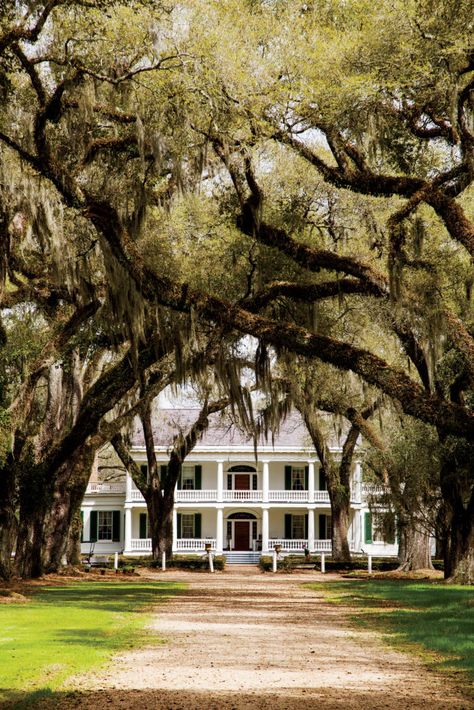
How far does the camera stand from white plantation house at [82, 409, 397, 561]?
157ft

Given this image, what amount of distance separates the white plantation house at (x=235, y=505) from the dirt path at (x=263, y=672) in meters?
32.3

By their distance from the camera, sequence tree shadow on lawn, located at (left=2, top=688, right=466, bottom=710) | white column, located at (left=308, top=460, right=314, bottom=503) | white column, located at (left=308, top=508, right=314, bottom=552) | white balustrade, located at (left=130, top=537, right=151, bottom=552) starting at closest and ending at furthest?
tree shadow on lawn, located at (left=2, top=688, right=466, bottom=710)
white column, located at (left=308, top=508, right=314, bottom=552)
white column, located at (left=308, top=460, right=314, bottom=503)
white balustrade, located at (left=130, top=537, right=151, bottom=552)

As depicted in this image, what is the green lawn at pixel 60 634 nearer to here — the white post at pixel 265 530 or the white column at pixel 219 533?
the white post at pixel 265 530

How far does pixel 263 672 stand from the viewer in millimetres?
9156

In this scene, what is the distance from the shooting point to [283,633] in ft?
43.1

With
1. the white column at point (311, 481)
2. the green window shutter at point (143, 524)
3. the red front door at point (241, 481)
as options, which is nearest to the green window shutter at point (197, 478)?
the red front door at point (241, 481)

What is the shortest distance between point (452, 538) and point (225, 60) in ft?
45.9

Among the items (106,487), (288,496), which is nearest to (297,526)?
(288,496)

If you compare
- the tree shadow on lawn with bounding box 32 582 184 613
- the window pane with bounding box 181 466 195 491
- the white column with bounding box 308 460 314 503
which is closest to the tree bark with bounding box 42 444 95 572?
the tree shadow on lawn with bounding box 32 582 184 613

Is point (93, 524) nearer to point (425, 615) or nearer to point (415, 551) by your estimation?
point (415, 551)

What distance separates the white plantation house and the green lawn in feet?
89.0

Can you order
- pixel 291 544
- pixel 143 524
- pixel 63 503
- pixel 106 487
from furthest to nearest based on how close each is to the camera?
pixel 106 487 → pixel 143 524 → pixel 291 544 → pixel 63 503

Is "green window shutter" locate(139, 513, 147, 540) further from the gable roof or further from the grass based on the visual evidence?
the grass

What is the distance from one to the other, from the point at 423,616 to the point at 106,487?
1443 inches
